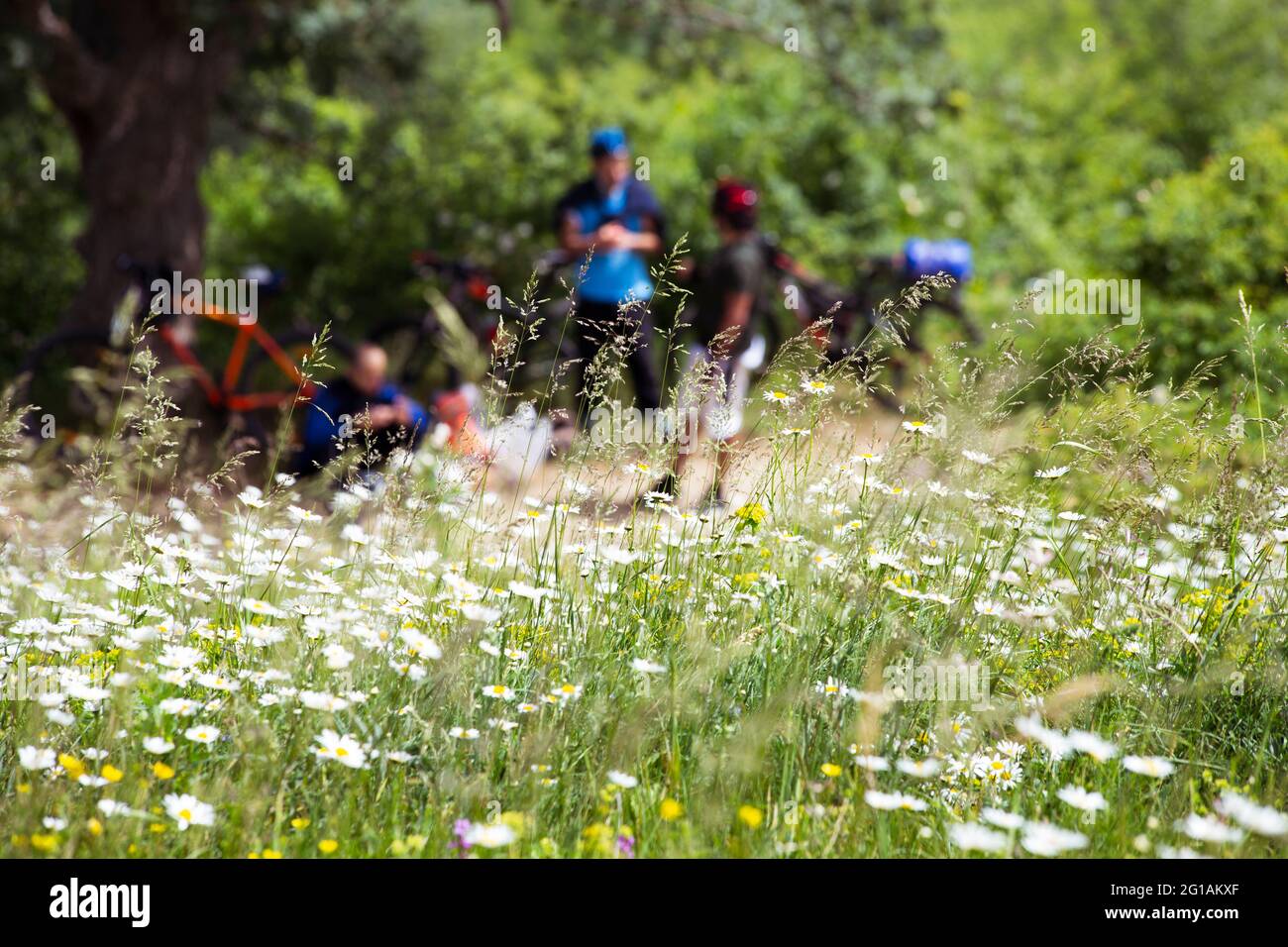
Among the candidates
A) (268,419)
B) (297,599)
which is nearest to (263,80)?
(268,419)

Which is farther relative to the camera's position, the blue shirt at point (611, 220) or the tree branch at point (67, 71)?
the tree branch at point (67, 71)

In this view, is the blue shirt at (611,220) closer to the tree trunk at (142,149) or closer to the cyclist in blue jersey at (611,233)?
the cyclist in blue jersey at (611,233)

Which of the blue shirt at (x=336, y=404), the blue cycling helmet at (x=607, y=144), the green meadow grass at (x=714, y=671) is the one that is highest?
the blue cycling helmet at (x=607, y=144)

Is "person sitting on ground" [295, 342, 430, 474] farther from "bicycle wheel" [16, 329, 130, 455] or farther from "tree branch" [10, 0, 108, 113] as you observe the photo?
"tree branch" [10, 0, 108, 113]

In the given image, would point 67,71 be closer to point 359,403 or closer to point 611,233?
point 359,403

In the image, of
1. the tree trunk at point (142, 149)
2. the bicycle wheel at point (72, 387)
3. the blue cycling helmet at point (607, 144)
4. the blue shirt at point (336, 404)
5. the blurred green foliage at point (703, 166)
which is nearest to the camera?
the blue shirt at point (336, 404)

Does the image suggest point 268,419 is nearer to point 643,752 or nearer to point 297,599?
point 297,599

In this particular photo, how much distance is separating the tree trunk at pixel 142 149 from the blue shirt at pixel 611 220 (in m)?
3.32

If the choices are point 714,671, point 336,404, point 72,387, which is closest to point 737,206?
point 336,404

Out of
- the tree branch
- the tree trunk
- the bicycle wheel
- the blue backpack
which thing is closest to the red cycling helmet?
the blue backpack

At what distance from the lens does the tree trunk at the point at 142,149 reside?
29.4ft

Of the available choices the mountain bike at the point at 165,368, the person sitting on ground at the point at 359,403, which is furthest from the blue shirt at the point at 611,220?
the mountain bike at the point at 165,368

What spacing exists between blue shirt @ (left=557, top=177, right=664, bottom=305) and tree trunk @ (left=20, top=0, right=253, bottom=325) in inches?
131

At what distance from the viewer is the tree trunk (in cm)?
896
